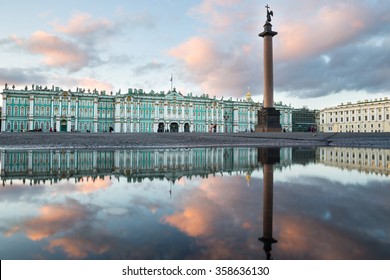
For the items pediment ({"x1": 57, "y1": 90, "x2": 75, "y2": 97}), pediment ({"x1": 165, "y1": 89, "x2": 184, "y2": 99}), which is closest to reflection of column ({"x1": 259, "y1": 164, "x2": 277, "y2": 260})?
pediment ({"x1": 57, "y1": 90, "x2": 75, "y2": 97})

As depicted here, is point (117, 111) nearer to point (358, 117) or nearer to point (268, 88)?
point (268, 88)

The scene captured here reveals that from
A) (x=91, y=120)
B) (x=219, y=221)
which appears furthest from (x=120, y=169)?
(x=91, y=120)

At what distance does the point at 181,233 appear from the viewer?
2785 millimetres

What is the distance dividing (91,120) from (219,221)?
80387 mm

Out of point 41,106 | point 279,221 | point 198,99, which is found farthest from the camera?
point 198,99

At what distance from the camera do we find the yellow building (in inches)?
3588

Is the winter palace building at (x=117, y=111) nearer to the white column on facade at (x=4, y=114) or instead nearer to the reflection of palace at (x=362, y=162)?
the white column on facade at (x=4, y=114)

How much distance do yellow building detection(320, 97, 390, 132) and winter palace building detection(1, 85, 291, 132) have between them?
34030mm

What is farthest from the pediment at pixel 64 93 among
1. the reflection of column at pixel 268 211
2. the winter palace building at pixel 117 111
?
the reflection of column at pixel 268 211

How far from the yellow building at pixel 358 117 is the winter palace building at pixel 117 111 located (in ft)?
112

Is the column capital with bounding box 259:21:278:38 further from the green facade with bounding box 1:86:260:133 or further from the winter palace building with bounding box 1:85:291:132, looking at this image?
the winter palace building with bounding box 1:85:291:132

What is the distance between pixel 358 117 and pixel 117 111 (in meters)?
77.7

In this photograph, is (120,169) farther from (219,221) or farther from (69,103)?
(69,103)

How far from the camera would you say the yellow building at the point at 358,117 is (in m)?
91.1
